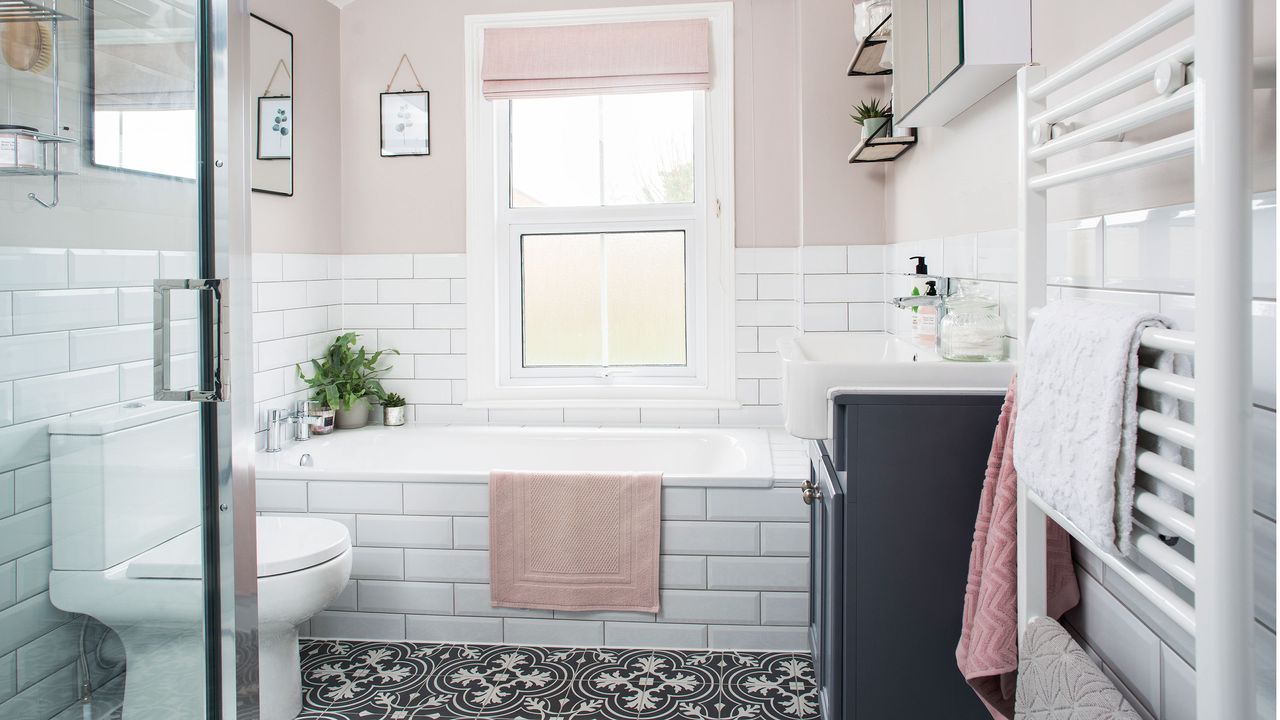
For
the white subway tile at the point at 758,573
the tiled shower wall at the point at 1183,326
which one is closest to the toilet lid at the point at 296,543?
the white subway tile at the point at 758,573

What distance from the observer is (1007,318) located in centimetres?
196

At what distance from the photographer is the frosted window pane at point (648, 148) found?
3.84 meters

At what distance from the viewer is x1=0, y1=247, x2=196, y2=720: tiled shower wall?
991mm

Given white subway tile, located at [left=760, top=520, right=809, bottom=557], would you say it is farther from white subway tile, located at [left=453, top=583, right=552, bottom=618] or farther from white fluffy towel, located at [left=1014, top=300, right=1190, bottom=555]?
white fluffy towel, located at [left=1014, top=300, right=1190, bottom=555]

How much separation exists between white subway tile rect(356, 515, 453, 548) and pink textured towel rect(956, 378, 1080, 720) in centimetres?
189

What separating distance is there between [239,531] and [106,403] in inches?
11.7

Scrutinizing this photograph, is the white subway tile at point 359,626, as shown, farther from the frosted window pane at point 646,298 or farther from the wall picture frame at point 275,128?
the wall picture frame at point 275,128

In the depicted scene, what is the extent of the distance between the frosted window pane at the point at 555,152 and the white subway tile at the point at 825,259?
98 cm

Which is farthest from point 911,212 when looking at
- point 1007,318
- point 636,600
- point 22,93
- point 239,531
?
point 22,93

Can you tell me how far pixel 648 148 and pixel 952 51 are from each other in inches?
85.2

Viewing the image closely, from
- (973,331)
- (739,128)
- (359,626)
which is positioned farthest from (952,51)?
(359,626)

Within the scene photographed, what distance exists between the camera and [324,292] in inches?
151

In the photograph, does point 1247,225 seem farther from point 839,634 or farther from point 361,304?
point 361,304

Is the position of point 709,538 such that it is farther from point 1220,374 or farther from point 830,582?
point 1220,374
